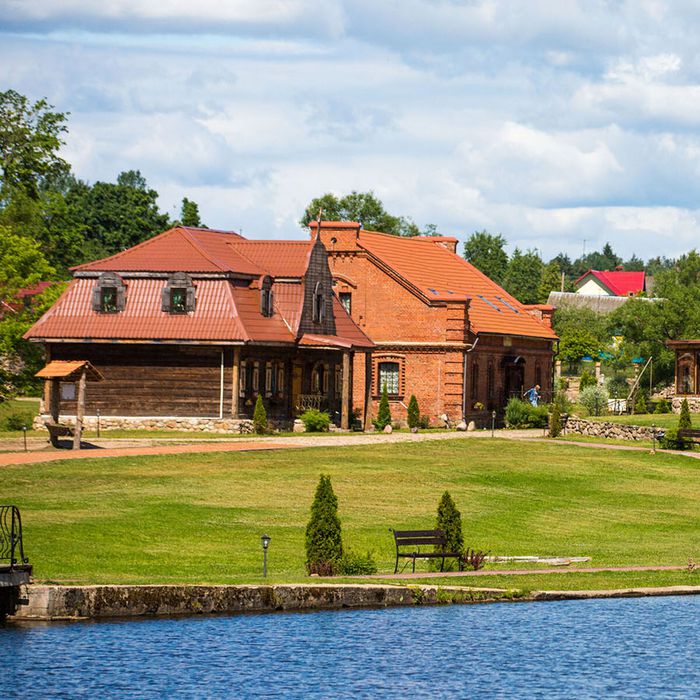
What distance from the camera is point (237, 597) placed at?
29.2m

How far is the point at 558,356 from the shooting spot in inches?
4390

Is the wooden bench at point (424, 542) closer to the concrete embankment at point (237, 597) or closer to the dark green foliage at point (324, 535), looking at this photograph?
the dark green foliage at point (324, 535)

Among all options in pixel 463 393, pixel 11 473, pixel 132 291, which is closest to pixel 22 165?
pixel 132 291

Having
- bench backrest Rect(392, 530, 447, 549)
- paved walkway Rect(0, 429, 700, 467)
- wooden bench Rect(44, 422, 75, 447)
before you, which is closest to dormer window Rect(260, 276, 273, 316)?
paved walkway Rect(0, 429, 700, 467)

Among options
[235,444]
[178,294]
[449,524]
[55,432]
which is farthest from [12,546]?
[178,294]

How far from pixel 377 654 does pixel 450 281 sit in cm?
4781

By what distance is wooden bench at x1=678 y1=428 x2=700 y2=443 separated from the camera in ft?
191

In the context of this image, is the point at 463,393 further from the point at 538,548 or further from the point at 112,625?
the point at 112,625

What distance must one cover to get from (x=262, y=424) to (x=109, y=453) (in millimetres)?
10465

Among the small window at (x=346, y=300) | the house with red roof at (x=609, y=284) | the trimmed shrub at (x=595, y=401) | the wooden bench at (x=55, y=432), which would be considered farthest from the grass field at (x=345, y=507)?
the house with red roof at (x=609, y=284)

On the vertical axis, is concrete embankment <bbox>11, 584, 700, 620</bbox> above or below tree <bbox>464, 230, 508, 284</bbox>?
below

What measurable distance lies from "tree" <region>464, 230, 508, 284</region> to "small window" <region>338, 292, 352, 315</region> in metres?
82.2

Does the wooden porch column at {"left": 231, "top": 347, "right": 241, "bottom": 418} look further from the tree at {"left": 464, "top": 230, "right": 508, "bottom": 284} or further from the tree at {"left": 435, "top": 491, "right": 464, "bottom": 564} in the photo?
the tree at {"left": 464, "top": 230, "right": 508, "bottom": 284}

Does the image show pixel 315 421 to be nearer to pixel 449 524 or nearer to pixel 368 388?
pixel 368 388
